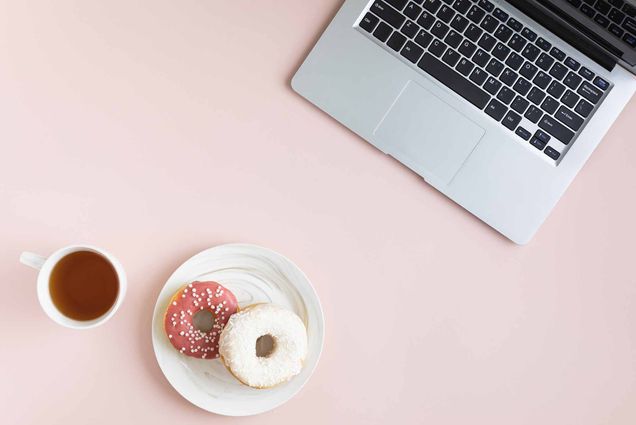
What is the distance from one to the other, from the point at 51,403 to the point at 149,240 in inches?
11.4

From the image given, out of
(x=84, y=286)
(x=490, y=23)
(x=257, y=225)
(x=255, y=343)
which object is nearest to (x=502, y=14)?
(x=490, y=23)

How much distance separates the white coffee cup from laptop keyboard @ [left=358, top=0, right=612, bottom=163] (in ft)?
1.65

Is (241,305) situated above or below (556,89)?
below

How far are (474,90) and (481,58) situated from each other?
0.05m

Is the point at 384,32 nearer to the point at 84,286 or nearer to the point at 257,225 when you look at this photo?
the point at 257,225

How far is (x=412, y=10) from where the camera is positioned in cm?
101

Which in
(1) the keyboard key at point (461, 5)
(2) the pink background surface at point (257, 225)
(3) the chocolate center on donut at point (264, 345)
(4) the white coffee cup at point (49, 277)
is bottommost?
(4) the white coffee cup at point (49, 277)

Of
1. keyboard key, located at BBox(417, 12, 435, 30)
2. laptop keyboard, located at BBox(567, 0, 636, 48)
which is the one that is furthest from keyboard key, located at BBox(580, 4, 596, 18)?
keyboard key, located at BBox(417, 12, 435, 30)

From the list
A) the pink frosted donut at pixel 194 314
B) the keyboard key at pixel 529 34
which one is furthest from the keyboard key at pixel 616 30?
the pink frosted donut at pixel 194 314

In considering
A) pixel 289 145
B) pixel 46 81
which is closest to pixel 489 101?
pixel 289 145

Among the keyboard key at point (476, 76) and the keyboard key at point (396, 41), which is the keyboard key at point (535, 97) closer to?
the keyboard key at point (476, 76)

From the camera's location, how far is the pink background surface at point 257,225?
3.36ft

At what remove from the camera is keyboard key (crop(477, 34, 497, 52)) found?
3.31 feet

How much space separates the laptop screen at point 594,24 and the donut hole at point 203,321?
0.65 metres
